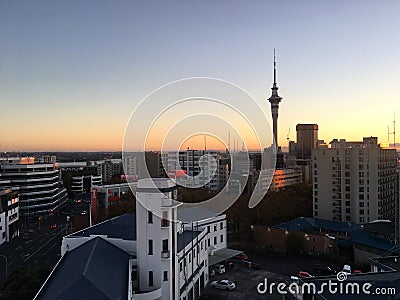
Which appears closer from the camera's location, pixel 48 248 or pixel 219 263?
pixel 219 263

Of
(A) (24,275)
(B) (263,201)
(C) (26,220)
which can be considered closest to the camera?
(A) (24,275)

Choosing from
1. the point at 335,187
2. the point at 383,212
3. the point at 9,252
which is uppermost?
the point at 335,187

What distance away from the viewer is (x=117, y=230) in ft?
27.3

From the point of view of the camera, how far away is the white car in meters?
8.17

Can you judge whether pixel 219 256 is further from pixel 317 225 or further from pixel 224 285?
pixel 317 225

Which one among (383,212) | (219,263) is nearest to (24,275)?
(219,263)

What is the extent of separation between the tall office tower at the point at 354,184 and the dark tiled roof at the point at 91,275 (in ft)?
36.5

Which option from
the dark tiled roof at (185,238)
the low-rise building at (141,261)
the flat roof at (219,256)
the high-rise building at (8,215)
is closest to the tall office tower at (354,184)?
the flat roof at (219,256)

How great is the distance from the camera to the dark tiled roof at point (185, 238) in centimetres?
729

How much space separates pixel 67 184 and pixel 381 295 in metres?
29.5

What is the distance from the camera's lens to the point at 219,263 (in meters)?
→ 9.99

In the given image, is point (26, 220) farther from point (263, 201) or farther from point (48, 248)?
point (263, 201)

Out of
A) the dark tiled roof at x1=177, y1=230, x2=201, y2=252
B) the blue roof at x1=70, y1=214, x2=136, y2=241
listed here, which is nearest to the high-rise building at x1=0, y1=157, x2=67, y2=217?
the blue roof at x1=70, y1=214, x2=136, y2=241

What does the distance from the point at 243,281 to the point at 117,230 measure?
3.28 metres
